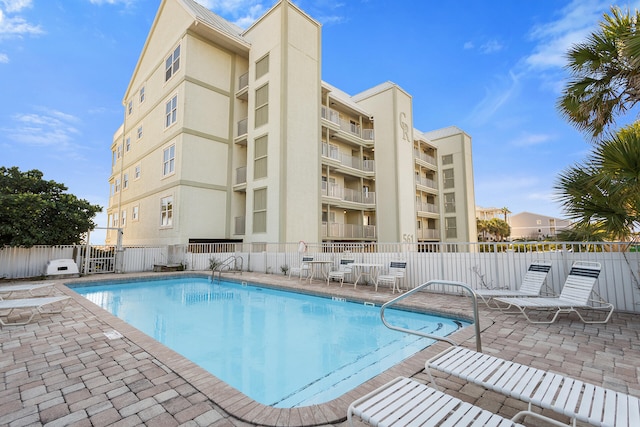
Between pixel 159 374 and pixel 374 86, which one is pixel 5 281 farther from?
pixel 374 86

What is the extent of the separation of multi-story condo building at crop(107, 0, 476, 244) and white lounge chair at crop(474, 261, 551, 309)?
10517 millimetres

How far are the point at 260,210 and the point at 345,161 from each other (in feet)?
28.4

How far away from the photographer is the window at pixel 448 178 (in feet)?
104

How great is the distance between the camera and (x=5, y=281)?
1140 cm

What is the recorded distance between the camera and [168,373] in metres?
3.38

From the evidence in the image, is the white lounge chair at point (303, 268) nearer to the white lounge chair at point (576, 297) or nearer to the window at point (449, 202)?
the white lounge chair at point (576, 297)

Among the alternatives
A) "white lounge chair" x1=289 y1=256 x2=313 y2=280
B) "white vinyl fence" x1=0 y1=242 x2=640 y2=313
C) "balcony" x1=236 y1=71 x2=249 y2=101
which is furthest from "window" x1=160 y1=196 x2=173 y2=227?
"white lounge chair" x1=289 y1=256 x2=313 y2=280

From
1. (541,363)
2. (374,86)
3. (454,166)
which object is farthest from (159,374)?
(454,166)

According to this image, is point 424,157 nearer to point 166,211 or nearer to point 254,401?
point 166,211

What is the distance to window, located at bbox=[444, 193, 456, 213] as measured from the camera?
31.5 meters

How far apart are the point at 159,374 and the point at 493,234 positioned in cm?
5564

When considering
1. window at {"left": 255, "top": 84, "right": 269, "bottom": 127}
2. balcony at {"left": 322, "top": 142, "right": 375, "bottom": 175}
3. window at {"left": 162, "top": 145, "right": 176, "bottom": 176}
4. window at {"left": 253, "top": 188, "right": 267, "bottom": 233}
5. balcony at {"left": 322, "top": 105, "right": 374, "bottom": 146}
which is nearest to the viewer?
window at {"left": 253, "top": 188, "right": 267, "bottom": 233}

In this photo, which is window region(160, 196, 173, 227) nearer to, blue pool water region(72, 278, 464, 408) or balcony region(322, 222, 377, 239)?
blue pool water region(72, 278, 464, 408)

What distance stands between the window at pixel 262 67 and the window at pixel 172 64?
15.9ft
